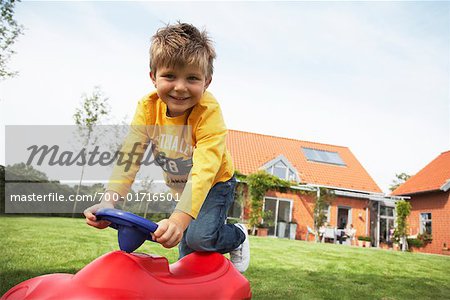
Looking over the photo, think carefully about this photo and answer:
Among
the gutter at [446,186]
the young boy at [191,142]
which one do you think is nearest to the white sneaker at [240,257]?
the young boy at [191,142]

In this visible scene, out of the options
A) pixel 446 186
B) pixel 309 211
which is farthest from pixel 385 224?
pixel 309 211

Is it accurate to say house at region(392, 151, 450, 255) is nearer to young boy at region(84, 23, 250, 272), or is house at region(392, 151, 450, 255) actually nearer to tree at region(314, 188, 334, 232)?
tree at region(314, 188, 334, 232)

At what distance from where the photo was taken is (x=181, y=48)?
2021 millimetres

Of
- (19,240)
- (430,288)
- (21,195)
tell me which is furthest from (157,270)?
(21,195)

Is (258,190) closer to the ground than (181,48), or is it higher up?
higher up

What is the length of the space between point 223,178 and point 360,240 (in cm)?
1853

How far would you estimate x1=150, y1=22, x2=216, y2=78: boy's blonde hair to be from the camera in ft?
6.57

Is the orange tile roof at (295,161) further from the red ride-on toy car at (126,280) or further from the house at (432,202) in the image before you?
the red ride-on toy car at (126,280)

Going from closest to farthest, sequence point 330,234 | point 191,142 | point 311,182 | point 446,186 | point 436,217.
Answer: point 191,142
point 446,186
point 330,234
point 436,217
point 311,182

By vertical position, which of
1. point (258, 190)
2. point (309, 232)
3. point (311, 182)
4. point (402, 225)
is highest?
point (311, 182)

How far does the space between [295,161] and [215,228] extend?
19090 millimetres

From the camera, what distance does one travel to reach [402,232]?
18516 millimetres

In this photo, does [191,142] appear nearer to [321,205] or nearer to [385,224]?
[321,205]

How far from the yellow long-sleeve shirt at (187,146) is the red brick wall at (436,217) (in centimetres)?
1820
